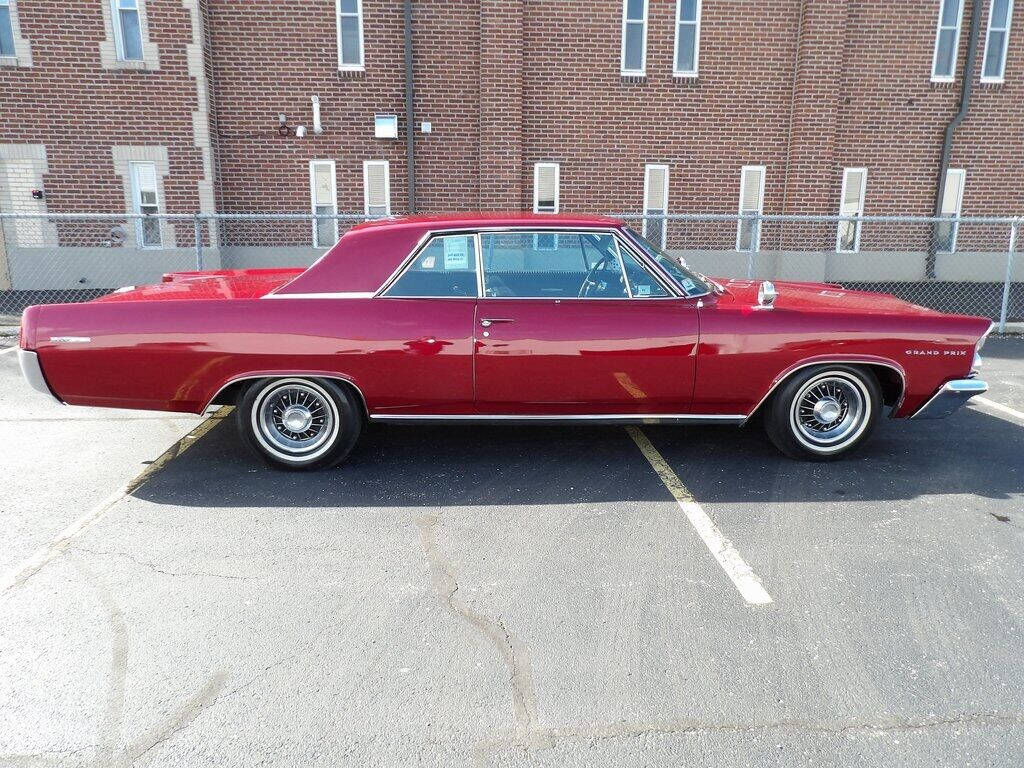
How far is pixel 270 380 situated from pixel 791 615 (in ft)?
10.1

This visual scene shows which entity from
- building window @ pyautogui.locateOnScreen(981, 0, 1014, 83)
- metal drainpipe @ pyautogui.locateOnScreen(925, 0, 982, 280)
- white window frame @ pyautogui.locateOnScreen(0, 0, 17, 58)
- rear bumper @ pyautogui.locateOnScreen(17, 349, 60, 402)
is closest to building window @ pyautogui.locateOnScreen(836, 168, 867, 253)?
metal drainpipe @ pyautogui.locateOnScreen(925, 0, 982, 280)

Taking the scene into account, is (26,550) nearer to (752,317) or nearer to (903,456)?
(752,317)

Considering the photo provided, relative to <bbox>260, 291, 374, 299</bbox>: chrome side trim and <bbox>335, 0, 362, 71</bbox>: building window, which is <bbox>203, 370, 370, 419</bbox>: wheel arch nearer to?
<bbox>260, 291, 374, 299</bbox>: chrome side trim

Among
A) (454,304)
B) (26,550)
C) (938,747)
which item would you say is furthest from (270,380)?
(938,747)

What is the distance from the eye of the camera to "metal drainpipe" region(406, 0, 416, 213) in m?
12.5

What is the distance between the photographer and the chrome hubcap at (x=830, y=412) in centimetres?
463

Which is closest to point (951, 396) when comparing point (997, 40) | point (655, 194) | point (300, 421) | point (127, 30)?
point (300, 421)

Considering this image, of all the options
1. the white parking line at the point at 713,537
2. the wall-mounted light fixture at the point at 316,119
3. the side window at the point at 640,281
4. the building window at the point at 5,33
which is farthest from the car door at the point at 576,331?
the building window at the point at 5,33

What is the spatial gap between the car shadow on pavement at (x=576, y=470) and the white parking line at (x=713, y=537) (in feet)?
0.25

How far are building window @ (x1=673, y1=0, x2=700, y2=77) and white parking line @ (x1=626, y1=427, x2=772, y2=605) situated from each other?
10.2 meters

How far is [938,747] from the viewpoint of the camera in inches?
91.1

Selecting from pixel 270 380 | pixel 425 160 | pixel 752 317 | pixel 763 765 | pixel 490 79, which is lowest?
pixel 763 765

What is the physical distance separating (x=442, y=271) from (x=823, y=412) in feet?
8.33

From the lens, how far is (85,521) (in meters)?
3.91
